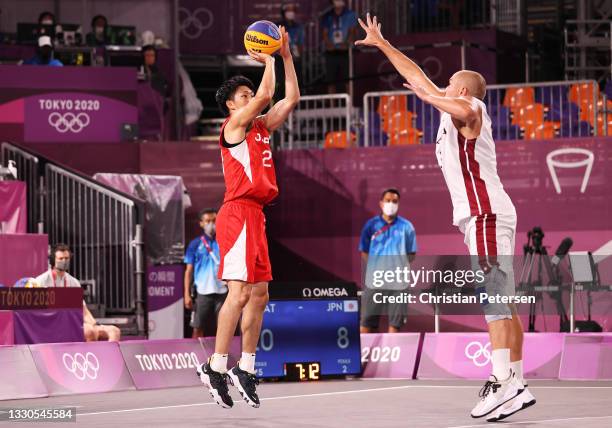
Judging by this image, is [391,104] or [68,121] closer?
[68,121]

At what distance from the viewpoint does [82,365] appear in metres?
12.1

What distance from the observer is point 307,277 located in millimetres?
19656

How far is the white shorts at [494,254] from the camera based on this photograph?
8.73m

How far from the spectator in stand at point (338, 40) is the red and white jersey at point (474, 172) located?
13.2m

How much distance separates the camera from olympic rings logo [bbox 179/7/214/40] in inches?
1030

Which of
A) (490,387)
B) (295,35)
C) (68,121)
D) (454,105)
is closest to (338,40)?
(295,35)

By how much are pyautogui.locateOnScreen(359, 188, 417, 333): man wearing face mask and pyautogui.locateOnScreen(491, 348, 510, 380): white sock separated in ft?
23.1

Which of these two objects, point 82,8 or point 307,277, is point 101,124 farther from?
point 82,8

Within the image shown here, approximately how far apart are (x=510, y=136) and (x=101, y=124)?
6473mm

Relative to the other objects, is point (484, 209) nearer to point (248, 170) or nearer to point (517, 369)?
point (517, 369)

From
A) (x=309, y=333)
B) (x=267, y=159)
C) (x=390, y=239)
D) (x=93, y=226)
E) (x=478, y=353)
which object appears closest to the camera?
(x=267, y=159)

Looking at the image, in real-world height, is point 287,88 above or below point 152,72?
below

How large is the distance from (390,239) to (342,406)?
266 inches

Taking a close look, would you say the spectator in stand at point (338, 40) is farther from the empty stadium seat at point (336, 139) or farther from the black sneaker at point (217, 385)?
the black sneaker at point (217, 385)
